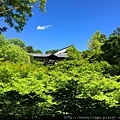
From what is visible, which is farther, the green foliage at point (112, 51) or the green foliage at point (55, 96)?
the green foliage at point (112, 51)

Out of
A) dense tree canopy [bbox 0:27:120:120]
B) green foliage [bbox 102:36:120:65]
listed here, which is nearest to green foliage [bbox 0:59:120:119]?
dense tree canopy [bbox 0:27:120:120]

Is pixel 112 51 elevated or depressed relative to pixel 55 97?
elevated

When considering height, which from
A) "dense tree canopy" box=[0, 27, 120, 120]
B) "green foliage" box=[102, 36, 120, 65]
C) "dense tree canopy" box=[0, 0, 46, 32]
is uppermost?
"dense tree canopy" box=[0, 0, 46, 32]

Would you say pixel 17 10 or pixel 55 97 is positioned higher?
pixel 17 10

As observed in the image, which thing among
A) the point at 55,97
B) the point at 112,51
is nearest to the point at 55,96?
the point at 55,97

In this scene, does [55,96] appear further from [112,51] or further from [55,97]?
[112,51]

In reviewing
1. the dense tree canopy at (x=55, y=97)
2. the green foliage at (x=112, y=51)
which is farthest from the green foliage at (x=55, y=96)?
the green foliage at (x=112, y=51)

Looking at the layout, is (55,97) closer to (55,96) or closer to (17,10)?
(55,96)

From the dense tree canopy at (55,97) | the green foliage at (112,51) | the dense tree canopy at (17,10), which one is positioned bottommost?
the dense tree canopy at (55,97)

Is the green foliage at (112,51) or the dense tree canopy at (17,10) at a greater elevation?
the dense tree canopy at (17,10)

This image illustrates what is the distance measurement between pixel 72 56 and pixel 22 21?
5064 mm

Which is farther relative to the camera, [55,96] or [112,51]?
[112,51]

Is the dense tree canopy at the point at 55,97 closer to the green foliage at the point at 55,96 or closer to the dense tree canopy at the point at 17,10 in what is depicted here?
the green foliage at the point at 55,96

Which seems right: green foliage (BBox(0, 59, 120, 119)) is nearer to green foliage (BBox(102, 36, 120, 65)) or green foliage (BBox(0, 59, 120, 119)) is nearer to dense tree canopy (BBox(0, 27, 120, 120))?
dense tree canopy (BBox(0, 27, 120, 120))
